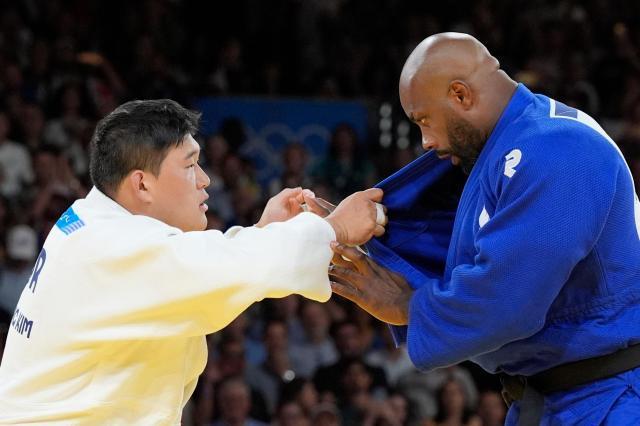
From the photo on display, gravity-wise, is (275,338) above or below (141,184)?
below

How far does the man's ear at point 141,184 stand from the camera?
10.4 feet

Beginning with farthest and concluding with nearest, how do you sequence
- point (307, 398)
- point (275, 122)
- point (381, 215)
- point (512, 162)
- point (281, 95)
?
point (281, 95) → point (275, 122) → point (307, 398) → point (381, 215) → point (512, 162)

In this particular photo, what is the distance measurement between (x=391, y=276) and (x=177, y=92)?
6.15 metres

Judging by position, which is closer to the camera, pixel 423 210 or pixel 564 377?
pixel 564 377

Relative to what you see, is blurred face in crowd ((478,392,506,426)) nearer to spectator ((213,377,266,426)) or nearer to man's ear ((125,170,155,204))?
spectator ((213,377,266,426))

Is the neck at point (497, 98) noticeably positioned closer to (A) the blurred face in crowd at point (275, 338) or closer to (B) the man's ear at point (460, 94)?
(B) the man's ear at point (460, 94)

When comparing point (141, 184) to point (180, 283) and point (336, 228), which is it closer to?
point (180, 283)

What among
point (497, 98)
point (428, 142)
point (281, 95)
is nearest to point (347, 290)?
point (428, 142)

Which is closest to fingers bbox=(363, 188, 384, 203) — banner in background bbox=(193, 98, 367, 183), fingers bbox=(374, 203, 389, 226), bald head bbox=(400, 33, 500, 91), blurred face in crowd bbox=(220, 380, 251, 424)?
fingers bbox=(374, 203, 389, 226)

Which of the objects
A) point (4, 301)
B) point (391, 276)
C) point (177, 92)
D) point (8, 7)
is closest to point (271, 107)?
point (177, 92)

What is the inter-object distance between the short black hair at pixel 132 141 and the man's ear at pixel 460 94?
0.82 m

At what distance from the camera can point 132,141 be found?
3184mm

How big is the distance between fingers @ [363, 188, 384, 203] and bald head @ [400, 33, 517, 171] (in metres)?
0.39

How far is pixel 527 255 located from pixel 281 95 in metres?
7.49
